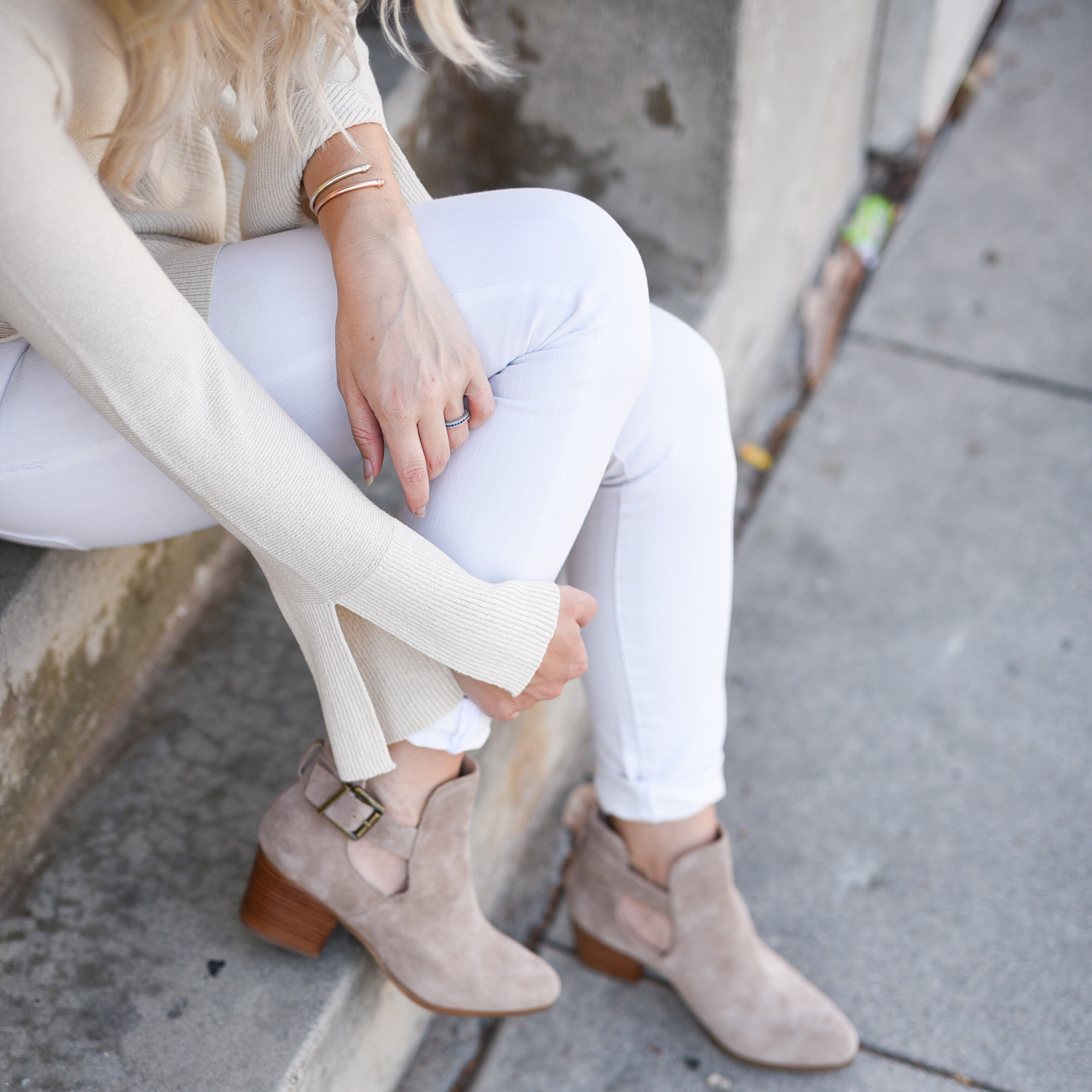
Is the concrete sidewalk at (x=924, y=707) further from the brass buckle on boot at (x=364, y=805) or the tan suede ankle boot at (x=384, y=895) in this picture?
the brass buckle on boot at (x=364, y=805)

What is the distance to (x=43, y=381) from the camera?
988 mm

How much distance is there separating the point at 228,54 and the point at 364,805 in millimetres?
724

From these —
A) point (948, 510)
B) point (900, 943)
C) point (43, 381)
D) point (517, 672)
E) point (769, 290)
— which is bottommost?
point (900, 943)

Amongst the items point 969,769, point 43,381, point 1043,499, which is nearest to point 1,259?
point 43,381

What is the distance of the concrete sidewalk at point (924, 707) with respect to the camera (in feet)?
4.60

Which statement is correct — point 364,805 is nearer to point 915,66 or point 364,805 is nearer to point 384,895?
point 384,895

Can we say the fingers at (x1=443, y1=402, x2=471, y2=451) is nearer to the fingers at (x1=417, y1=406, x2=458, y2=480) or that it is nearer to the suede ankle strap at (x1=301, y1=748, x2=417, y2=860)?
the fingers at (x1=417, y1=406, x2=458, y2=480)

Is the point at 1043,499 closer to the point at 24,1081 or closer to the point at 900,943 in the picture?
the point at 900,943

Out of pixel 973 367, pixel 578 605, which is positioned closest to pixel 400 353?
pixel 578 605

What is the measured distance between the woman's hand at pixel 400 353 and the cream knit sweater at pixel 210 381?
0.06 metres

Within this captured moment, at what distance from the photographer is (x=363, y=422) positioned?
3.22 feet

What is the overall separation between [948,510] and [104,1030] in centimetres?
160

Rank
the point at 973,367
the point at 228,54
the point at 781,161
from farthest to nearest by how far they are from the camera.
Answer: the point at 973,367
the point at 781,161
the point at 228,54

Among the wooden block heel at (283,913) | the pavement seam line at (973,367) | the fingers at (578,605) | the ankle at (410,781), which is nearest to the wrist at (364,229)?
the fingers at (578,605)
